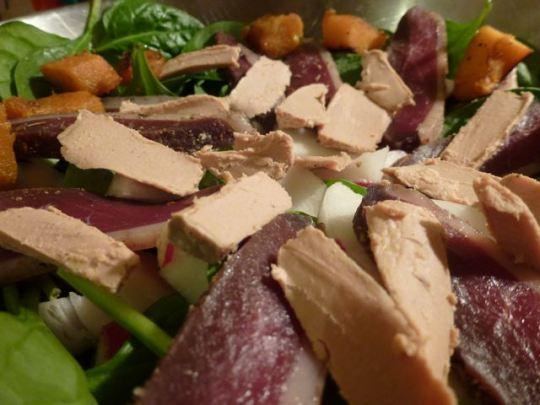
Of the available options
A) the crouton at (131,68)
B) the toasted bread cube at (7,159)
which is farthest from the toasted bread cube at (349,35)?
the toasted bread cube at (7,159)

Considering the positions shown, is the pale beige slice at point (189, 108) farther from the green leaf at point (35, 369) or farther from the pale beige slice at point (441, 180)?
the green leaf at point (35, 369)

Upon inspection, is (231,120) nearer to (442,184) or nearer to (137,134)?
(137,134)

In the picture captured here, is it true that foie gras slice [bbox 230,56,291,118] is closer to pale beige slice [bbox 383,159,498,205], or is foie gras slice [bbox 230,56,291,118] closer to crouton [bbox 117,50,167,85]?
crouton [bbox 117,50,167,85]

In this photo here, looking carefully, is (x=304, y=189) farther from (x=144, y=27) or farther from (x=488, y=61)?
(x=144, y=27)

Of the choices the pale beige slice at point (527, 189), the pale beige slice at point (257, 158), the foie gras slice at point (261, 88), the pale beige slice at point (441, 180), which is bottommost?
the foie gras slice at point (261, 88)

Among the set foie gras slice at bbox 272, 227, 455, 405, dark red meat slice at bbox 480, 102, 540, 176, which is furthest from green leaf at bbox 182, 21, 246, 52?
foie gras slice at bbox 272, 227, 455, 405

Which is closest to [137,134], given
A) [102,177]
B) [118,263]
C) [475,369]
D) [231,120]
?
[102,177]
